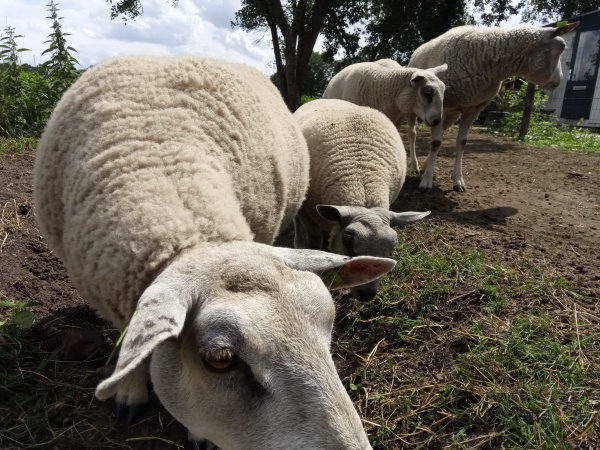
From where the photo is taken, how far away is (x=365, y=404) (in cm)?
245

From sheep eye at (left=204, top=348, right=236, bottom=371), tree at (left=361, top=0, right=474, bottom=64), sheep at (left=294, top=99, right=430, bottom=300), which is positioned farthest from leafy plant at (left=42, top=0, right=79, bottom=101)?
tree at (left=361, top=0, right=474, bottom=64)

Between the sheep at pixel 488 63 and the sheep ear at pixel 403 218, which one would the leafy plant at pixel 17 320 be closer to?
the sheep ear at pixel 403 218

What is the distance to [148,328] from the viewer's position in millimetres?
1200

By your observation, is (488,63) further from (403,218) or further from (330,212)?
(330,212)

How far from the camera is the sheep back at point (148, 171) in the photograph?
1.70m

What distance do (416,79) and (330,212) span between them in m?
3.23

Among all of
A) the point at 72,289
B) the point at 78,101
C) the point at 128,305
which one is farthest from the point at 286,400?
the point at 72,289

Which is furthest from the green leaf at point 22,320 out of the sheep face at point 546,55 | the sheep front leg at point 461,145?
the sheep face at point 546,55

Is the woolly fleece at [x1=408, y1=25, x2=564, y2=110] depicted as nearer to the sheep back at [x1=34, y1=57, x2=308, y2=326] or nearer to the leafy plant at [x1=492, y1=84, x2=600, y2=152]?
the sheep back at [x1=34, y1=57, x2=308, y2=326]

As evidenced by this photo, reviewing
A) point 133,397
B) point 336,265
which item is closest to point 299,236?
point 133,397

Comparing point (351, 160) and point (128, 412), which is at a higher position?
point (351, 160)

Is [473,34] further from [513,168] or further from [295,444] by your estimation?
[295,444]

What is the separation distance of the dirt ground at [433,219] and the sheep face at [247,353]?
98 centimetres

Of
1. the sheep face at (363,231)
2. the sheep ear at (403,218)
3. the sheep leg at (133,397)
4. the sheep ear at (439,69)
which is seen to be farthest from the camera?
the sheep ear at (439,69)
